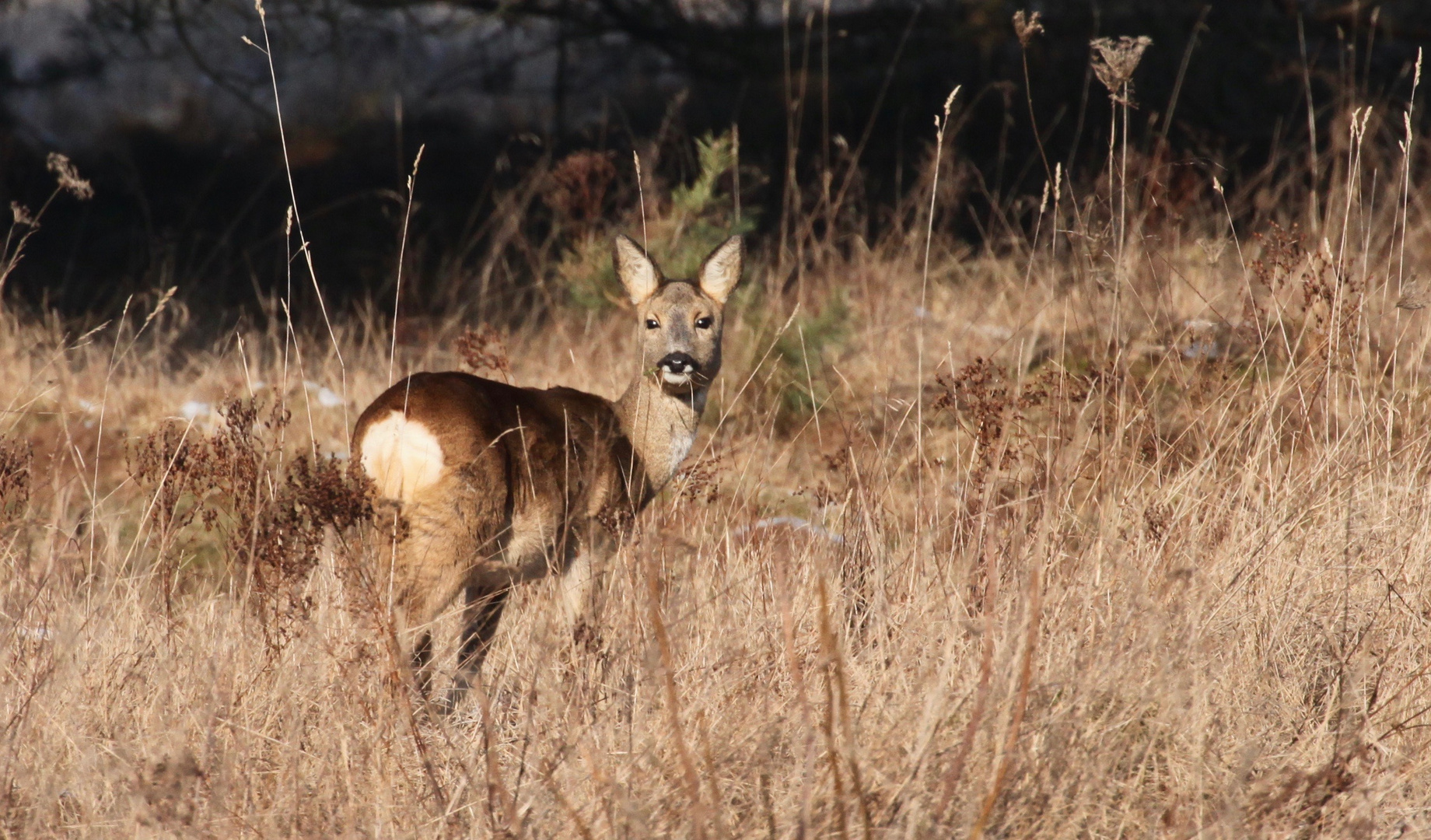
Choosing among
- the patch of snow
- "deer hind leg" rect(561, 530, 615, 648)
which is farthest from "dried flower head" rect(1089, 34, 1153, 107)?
the patch of snow

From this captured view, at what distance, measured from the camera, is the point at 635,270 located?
4.38 m

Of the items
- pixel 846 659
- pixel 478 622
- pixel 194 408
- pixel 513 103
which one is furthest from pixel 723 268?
pixel 513 103

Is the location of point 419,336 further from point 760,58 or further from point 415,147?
point 415,147

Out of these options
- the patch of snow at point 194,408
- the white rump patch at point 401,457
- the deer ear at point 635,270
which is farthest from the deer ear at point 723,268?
the patch of snow at point 194,408

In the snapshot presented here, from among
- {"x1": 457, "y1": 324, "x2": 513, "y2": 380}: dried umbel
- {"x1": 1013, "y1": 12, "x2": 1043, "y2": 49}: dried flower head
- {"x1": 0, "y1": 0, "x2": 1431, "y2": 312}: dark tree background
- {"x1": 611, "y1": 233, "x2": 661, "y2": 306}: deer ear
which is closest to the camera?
{"x1": 1013, "y1": 12, "x2": 1043, "y2": 49}: dried flower head

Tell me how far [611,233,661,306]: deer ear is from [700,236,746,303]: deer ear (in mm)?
181

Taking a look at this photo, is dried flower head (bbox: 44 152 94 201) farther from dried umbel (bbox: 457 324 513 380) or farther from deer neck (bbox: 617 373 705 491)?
deer neck (bbox: 617 373 705 491)

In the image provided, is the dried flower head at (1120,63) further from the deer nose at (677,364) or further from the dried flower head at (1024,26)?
the deer nose at (677,364)

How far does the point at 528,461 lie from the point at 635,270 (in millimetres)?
1064

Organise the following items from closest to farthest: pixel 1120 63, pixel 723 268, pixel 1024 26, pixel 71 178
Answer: pixel 1120 63, pixel 1024 26, pixel 71 178, pixel 723 268

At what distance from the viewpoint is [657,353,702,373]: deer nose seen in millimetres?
3953

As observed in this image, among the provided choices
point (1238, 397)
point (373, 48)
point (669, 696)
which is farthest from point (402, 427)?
point (373, 48)

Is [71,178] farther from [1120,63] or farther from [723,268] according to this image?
[1120,63]

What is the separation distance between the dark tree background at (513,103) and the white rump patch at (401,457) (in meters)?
5.03
